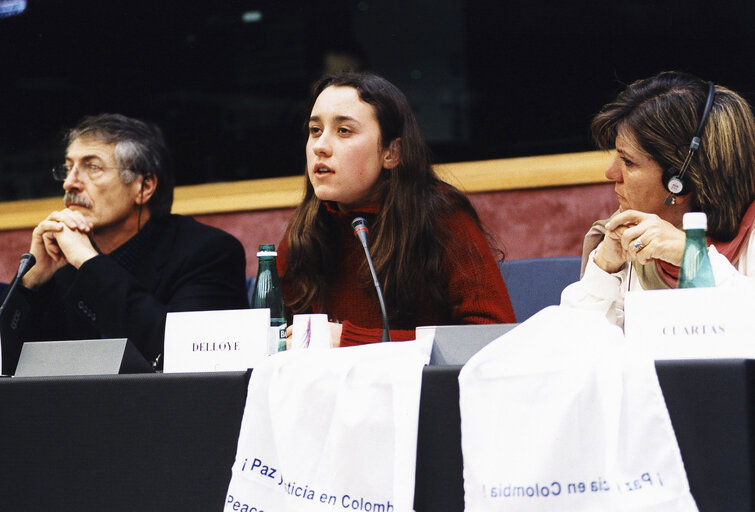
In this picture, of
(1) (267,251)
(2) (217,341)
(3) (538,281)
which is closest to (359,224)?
(1) (267,251)

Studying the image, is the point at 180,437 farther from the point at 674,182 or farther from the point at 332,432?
the point at 674,182

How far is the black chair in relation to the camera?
2070 mm

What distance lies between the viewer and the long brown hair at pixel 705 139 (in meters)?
1.63

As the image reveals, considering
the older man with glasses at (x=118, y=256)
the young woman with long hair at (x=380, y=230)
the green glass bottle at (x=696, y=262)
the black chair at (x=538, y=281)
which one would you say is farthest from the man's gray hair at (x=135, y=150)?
the green glass bottle at (x=696, y=262)

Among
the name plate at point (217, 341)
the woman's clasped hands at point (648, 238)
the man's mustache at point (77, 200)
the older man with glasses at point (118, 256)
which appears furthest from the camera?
the man's mustache at point (77, 200)

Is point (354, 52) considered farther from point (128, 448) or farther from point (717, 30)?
point (128, 448)

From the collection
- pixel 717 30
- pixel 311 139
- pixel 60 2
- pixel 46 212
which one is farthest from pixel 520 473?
pixel 60 2

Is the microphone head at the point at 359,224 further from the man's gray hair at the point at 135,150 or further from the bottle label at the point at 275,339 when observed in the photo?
the man's gray hair at the point at 135,150

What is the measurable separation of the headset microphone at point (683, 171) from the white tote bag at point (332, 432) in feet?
2.31

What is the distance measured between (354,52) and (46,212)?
113cm

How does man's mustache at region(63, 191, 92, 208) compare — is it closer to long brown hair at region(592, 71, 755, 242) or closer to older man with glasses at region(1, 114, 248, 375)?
older man with glasses at region(1, 114, 248, 375)

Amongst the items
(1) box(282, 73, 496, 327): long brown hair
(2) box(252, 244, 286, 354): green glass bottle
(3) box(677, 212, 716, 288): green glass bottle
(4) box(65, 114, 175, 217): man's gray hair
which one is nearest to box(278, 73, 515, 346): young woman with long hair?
(1) box(282, 73, 496, 327): long brown hair

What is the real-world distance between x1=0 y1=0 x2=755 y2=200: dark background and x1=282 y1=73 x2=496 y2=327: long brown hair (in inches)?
25.6

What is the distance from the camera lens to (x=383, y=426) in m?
1.05
